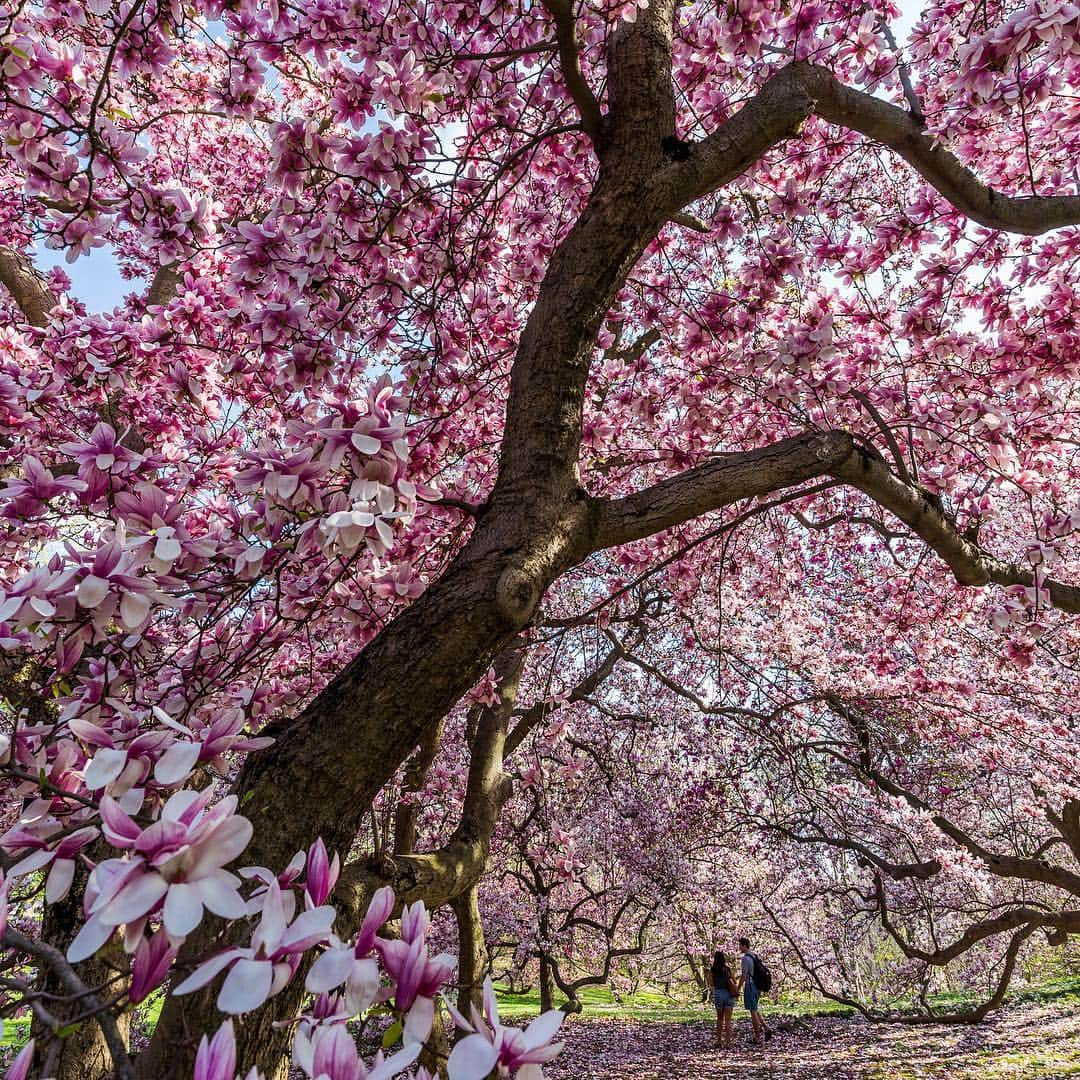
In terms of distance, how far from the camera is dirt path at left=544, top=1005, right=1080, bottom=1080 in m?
7.38

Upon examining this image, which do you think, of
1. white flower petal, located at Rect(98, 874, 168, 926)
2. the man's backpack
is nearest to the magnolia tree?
white flower petal, located at Rect(98, 874, 168, 926)

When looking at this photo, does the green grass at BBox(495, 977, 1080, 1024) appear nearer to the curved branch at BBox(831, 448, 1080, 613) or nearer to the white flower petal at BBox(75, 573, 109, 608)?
the curved branch at BBox(831, 448, 1080, 613)

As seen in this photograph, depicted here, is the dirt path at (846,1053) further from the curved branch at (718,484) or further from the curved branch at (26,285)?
the curved branch at (26,285)

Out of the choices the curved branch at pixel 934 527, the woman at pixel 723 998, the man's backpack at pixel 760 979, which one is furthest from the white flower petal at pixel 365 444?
the man's backpack at pixel 760 979

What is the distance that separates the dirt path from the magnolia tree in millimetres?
5628

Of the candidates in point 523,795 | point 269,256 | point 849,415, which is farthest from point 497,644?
point 523,795

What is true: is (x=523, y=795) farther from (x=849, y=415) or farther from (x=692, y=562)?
(x=849, y=415)

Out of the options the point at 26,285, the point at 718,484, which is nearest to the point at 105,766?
the point at 718,484

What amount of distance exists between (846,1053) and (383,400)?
10.7 meters

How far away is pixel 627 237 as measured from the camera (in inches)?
81.7

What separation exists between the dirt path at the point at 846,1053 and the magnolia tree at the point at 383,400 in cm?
563

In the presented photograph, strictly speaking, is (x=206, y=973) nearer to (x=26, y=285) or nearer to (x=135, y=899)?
(x=135, y=899)

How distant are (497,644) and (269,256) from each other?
1635mm

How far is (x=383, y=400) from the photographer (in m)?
1.50
